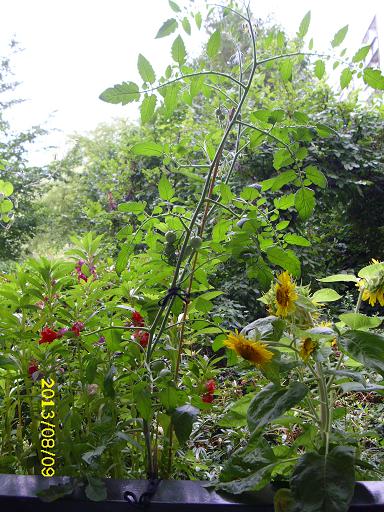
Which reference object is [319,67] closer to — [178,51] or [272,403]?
[178,51]

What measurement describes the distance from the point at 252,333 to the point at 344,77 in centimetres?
40

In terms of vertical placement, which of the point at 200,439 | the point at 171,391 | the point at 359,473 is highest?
the point at 171,391

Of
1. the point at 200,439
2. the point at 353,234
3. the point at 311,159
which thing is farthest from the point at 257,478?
the point at 353,234

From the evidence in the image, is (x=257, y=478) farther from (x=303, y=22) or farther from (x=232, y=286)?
(x=232, y=286)

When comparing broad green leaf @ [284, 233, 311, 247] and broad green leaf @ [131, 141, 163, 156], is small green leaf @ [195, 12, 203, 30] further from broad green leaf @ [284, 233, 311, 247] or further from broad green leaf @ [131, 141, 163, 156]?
broad green leaf @ [284, 233, 311, 247]

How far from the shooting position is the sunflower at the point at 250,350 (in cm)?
59

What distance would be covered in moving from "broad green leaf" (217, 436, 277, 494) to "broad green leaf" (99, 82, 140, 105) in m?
0.50

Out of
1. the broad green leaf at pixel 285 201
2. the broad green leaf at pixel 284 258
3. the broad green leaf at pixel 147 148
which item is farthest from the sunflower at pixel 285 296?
the broad green leaf at pixel 147 148

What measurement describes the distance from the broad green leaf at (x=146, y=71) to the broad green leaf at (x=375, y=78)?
298 mm

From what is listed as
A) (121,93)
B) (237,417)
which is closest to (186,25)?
(121,93)

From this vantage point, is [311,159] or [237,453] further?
[311,159]

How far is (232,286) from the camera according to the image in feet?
7.11

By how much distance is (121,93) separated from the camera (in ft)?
2.13

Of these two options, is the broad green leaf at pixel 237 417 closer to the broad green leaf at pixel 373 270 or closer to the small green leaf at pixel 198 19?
the broad green leaf at pixel 373 270
